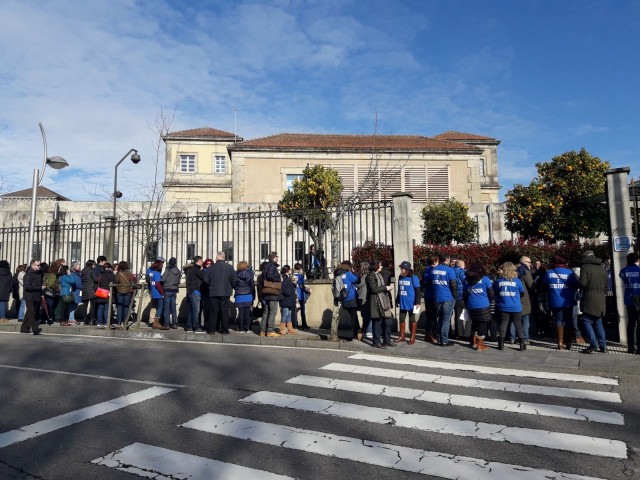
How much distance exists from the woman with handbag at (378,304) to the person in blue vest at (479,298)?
1520mm

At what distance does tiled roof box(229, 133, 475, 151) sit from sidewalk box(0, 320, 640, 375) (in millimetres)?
26952

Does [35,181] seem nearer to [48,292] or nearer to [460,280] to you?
[48,292]

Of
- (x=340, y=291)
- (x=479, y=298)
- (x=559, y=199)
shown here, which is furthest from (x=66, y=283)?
(x=559, y=199)

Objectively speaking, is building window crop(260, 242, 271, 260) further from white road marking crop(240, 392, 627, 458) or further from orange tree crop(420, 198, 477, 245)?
orange tree crop(420, 198, 477, 245)

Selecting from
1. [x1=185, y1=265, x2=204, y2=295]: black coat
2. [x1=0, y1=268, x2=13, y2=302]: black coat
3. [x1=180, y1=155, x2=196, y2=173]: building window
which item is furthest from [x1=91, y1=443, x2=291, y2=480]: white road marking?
[x1=180, y1=155, x2=196, y2=173]: building window

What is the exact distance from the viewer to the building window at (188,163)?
50.3 metres

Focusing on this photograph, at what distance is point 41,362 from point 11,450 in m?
4.08

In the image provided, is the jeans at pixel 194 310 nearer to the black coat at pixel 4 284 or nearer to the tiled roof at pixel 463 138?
the black coat at pixel 4 284

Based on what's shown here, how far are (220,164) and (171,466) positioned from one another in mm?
49141

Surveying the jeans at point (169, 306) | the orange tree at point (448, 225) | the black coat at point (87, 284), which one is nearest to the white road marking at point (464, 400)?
the jeans at point (169, 306)

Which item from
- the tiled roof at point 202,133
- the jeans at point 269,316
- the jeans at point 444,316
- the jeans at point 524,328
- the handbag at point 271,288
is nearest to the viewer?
the jeans at point 444,316

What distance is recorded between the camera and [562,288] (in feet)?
29.1

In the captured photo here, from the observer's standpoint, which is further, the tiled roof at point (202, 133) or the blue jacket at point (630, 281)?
the tiled roof at point (202, 133)

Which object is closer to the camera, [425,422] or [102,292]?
[425,422]
